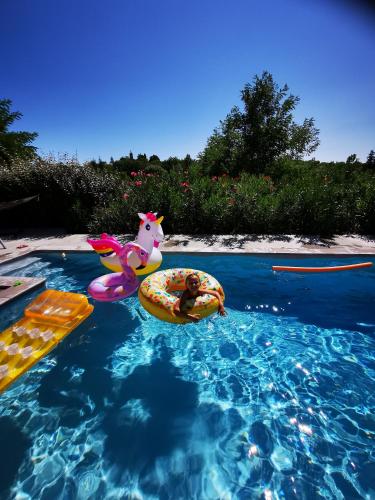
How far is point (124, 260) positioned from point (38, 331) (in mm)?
2113

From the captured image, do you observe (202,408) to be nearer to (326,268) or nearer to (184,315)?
(184,315)

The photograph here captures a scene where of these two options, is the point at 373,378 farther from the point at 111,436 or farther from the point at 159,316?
the point at 111,436

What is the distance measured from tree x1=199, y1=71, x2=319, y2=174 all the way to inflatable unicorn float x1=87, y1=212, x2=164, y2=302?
17171 millimetres

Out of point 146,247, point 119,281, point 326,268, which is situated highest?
point 146,247

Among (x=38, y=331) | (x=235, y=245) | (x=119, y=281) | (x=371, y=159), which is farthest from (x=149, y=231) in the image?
(x=371, y=159)

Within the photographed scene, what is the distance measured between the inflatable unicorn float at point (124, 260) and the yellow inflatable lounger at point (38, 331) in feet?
1.59

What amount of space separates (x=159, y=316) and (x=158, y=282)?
2.56 feet

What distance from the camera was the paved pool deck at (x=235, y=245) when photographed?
839cm

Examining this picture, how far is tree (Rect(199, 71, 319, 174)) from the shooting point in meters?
21.0

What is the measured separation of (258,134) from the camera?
21234mm

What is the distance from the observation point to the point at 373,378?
13.3 feet

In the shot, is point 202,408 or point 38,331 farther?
point 38,331

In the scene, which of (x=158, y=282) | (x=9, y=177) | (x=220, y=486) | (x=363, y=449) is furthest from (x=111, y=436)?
(x=9, y=177)

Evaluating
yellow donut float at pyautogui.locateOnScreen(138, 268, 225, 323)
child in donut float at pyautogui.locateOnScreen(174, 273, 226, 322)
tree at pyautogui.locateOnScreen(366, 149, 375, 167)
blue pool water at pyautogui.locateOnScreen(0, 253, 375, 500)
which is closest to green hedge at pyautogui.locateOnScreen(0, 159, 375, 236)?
blue pool water at pyautogui.locateOnScreen(0, 253, 375, 500)
